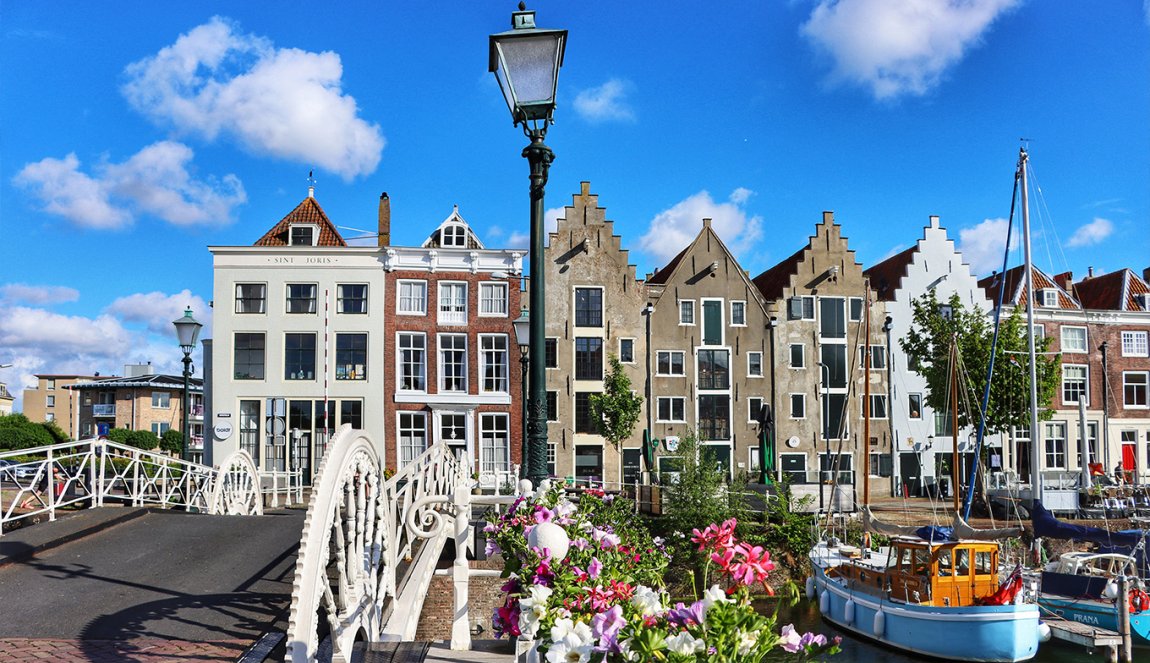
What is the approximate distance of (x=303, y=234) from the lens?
3656 cm

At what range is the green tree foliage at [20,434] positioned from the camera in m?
50.1

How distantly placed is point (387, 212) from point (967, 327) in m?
23.9

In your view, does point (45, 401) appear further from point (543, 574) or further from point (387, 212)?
point (543, 574)

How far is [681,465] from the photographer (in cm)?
2678

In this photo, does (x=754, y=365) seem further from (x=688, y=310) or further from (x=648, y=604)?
(x=648, y=604)

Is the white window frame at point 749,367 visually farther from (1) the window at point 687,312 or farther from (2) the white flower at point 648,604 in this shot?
(2) the white flower at point 648,604

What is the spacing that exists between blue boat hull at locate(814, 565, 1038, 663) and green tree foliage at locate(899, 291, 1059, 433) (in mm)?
13886

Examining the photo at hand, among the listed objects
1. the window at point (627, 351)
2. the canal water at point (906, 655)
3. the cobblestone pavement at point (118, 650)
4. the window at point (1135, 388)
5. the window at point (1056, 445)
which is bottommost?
the canal water at point (906, 655)

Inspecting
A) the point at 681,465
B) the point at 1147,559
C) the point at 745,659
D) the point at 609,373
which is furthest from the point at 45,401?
the point at 745,659

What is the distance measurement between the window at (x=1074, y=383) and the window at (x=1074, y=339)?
2.91 ft

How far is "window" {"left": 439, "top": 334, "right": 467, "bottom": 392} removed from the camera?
35562 mm

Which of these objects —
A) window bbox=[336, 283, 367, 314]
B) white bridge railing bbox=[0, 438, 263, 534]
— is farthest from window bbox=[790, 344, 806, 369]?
white bridge railing bbox=[0, 438, 263, 534]

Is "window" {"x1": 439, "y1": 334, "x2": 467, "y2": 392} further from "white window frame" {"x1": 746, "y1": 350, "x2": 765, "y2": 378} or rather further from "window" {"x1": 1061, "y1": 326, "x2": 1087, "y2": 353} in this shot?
"window" {"x1": 1061, "y1": 326, "x2": 1087, "y2": 353}

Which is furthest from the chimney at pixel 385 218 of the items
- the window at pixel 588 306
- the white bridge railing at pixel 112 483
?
the white bridge railing at pixel 112 483
